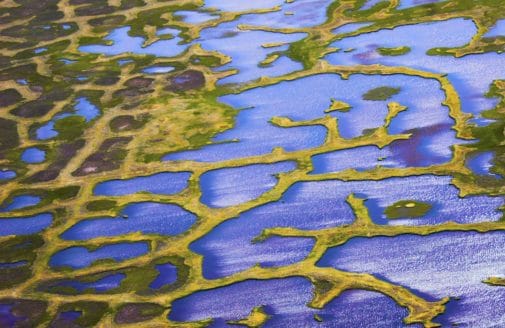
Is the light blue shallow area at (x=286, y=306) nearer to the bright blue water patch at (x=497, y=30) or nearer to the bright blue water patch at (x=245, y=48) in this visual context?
the bright blue water patch at (x=245, y=48)

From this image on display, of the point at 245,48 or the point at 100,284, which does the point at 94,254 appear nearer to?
the point at 100,284

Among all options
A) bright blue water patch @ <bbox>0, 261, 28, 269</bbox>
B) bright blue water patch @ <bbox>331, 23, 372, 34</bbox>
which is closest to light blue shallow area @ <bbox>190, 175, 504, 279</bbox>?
bright blue water patch @ <bbox>0, 261, 28, 269</bbox>

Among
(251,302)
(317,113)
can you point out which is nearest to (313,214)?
(251,302)

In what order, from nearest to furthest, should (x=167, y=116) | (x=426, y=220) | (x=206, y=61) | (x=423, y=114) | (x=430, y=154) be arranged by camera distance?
(x=426, y=220)
(x=430, y=154)
(x=423, y=114)
(x=167, y=116)
(x=206, y=61)

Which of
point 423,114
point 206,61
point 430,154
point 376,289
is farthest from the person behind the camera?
point 206,61

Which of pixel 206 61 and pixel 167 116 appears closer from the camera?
pixel 167 116

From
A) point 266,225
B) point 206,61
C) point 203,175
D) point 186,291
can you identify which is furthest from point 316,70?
point 186,291

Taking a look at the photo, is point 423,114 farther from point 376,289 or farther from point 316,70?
point 376,289
